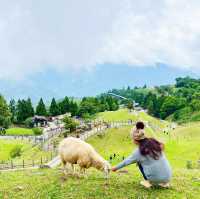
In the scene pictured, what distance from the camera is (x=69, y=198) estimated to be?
1598cm

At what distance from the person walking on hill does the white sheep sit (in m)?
2.00

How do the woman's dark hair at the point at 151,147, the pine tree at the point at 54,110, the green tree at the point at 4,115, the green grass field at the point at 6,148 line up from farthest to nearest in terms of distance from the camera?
the pine tree at the point at 54,110, the green tree at the point at 4,115, the green grass field at the point at 6,148, the woman's dark hair at the point at 151,147

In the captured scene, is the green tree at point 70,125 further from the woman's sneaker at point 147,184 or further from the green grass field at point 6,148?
the woman's sneaker at point 147,184

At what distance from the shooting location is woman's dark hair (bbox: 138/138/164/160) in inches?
632

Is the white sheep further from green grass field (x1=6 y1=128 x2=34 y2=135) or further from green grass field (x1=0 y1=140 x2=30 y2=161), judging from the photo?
green grass field (x1=6 y1=128 x2=34 y2=135)

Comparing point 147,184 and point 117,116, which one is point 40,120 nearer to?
point 117,116

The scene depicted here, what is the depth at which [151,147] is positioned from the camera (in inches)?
634

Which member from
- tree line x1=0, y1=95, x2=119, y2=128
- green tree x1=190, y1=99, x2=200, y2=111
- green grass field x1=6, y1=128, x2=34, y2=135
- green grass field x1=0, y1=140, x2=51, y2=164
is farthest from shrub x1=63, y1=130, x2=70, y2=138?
green tree x1=190, y1=99, x2=200, y2=111

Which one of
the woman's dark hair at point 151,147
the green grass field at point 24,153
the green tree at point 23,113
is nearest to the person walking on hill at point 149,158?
the woman's dark hair at point 151,147

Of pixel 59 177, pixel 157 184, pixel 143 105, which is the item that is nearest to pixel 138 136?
pixel 157 184

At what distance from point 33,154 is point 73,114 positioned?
70700 mm

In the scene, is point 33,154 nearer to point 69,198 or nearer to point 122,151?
point 122,151

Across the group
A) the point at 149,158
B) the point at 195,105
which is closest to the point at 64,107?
the point at 195,105

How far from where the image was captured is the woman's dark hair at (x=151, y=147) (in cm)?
1606
